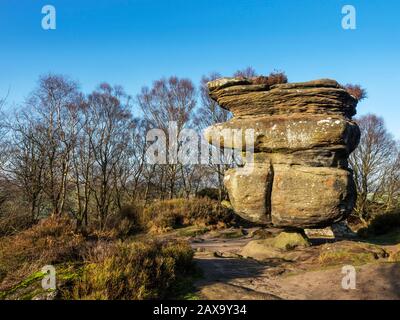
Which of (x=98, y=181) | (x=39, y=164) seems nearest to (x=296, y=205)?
(x=39, y=164)

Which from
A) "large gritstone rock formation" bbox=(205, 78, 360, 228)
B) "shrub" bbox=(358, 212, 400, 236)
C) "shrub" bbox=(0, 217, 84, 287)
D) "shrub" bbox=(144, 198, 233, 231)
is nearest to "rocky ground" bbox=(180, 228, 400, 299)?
"large gritstone rock formation" bbox=(205, 78, 360, 228)

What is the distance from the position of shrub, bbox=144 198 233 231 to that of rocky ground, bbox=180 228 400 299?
23.5ft

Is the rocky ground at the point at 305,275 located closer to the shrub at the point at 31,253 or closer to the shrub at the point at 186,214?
the shrub at the point at 31,253

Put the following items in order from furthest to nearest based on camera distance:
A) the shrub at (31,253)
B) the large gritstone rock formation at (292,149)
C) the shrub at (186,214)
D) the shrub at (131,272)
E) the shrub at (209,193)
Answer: the shrub at (209,193) < the shrub at (186,214) < the large gritstone rock formation at (292,149) < the shrub at (31,253) < the shrub at (131,272)

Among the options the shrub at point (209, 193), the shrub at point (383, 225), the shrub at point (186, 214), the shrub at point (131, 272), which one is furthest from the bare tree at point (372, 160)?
the shrub at point (131, 272)

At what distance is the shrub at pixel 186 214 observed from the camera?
16078mm

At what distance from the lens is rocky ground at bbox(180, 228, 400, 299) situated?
5.39 metres

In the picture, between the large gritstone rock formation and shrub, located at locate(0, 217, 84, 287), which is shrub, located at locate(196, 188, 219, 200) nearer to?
the large gritstone rock formation

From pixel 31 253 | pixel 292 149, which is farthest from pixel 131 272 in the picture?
pixel 292 149

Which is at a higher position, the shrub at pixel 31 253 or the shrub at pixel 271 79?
the shrub at pixel 271 79

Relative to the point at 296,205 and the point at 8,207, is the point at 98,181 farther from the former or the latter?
the point at 296,205

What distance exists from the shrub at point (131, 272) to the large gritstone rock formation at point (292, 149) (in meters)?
3.11

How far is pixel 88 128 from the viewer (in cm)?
2419

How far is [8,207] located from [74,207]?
15.4m
